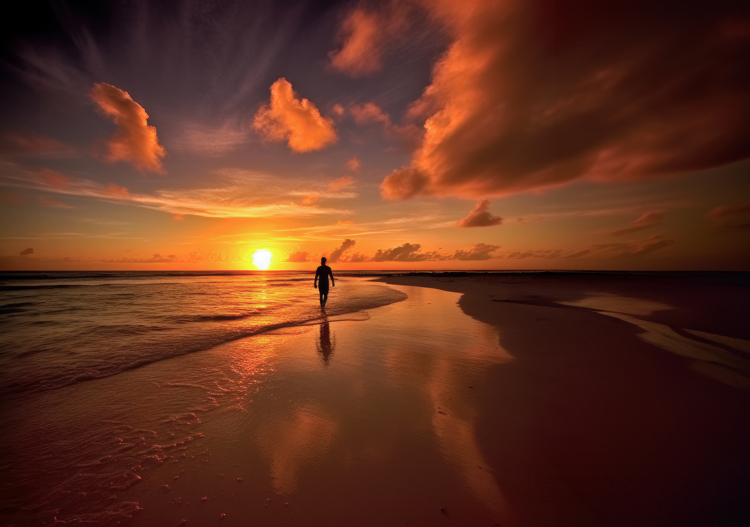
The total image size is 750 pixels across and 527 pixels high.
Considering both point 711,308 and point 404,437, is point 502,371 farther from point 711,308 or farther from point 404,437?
point 711,308

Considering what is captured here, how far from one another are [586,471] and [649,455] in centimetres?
96

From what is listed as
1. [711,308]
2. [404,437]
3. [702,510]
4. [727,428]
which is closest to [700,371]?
[727,428]

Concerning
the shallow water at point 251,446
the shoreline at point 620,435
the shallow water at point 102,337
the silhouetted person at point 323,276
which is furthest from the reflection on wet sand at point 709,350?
the silhouetted person at point 323,276

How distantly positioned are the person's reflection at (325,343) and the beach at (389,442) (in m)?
0.22

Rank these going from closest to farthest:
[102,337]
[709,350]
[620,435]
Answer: [620,435] → [709,350] → [102,337]

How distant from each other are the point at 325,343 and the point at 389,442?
5.32 m

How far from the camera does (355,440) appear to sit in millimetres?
3768

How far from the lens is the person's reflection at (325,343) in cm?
753

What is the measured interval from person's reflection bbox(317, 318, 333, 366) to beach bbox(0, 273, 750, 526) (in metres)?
0.22

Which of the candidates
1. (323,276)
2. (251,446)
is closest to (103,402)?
(251,446)

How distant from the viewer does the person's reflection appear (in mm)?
7527

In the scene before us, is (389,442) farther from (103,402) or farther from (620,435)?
(103,402)

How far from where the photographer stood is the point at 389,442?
12.2 ft

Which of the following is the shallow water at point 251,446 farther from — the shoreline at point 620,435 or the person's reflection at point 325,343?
the person's reflection at point 325,343
